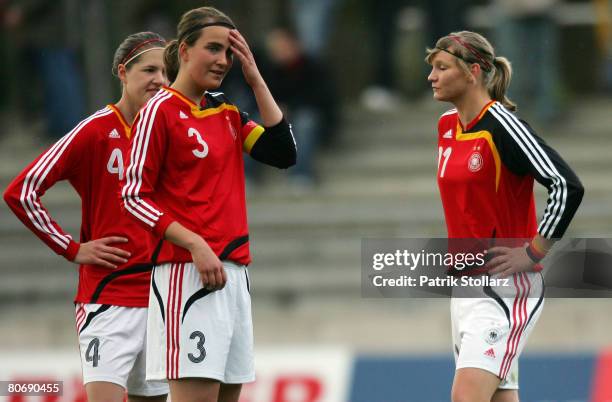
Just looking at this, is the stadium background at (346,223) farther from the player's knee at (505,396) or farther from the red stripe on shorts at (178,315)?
the red stripe on shorts at (178,315)

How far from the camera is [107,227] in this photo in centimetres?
568

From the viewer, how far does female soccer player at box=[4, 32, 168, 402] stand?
5.59 metres

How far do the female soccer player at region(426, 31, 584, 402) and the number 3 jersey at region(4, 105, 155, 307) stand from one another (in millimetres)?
1328

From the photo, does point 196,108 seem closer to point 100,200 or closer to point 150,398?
point 100,200

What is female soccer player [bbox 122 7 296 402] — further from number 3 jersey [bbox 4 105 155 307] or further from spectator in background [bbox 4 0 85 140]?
spectator in background [bbox 4 0 85 140]

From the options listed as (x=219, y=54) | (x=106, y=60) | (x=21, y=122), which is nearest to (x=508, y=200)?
(x=219, y=54)

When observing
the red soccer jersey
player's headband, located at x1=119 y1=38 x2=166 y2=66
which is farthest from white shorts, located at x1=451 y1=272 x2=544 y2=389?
player's headband, located at x1=119 y1=38 x2=166 y2=66

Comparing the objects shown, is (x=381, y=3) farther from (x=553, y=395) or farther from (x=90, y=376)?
(x=90, y=376)

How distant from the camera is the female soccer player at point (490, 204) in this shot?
5379 millimetres

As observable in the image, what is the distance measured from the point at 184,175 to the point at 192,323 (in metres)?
0.56

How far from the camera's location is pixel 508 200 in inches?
216

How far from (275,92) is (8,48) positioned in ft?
8.06

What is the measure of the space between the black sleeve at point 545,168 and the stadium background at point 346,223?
11.5ft

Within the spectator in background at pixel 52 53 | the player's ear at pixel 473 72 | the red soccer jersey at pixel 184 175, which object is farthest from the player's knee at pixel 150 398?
the spectator in background at pixel 52 53
